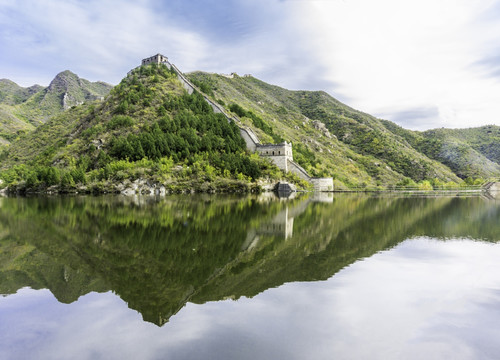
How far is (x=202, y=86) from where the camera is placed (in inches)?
3883

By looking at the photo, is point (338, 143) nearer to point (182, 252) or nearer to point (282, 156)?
point (282, 156)

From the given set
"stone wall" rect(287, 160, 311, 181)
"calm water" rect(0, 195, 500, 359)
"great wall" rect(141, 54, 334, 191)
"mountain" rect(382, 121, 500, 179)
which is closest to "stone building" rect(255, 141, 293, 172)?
"great wall" rect(141, 54, 334, 191)

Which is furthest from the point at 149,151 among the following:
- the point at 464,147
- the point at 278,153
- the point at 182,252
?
the point at 464,147

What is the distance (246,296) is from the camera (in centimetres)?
936

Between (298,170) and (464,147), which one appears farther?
(464,147)

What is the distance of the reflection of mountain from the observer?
9836mm

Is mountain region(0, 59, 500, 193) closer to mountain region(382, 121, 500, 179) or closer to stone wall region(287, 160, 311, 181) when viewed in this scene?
mountain region(382, 121, 500, 179)

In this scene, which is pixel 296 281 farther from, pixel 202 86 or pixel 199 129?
pixel 202 86

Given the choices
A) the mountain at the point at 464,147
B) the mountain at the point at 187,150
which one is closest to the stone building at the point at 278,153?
the mountain at the point at 187,150

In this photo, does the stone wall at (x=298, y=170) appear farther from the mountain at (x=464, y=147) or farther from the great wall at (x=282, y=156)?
the mountain at (x=464, y=147)

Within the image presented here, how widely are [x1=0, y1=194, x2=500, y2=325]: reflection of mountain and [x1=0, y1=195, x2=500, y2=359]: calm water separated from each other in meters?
0.07

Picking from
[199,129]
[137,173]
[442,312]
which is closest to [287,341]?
[442,312]

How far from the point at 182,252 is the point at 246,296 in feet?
16.9

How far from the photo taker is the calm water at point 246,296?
21.8ft
